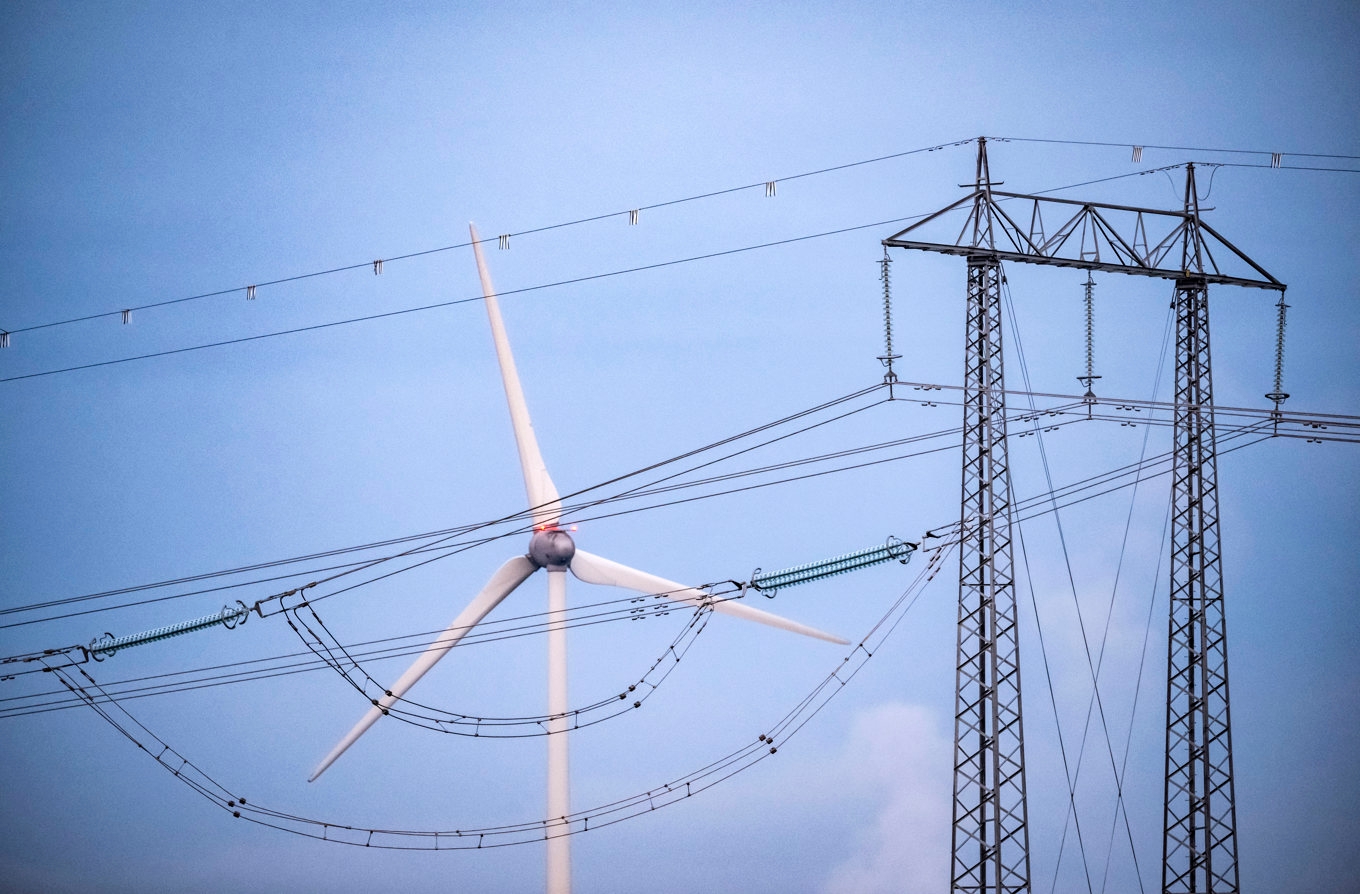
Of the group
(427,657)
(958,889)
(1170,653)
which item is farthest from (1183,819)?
(427,657)

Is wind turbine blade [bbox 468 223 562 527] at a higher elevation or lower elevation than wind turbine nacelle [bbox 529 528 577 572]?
higher

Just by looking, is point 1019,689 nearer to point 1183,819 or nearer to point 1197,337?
point 1183,819

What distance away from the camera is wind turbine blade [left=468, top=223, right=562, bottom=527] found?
114 feet

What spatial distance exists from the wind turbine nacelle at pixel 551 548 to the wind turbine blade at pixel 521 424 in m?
0.28

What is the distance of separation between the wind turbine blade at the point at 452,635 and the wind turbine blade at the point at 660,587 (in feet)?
4.74

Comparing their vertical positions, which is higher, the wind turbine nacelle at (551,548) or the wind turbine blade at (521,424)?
the wind turbine blade at (521,424)

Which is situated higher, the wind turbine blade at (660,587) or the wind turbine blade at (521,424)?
the wind turbine blade at (521,424)

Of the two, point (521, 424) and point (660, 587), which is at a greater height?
point (521, 424)

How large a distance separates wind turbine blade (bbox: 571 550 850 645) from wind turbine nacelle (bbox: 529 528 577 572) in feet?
0.86

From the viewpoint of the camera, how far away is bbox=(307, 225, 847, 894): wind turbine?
34219 millimetres

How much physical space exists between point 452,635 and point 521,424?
15.5 feet

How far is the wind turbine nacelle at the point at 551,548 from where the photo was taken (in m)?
34.6

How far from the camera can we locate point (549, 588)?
3509cm

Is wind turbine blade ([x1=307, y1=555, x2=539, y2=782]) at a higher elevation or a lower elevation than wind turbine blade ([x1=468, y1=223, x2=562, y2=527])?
lower
